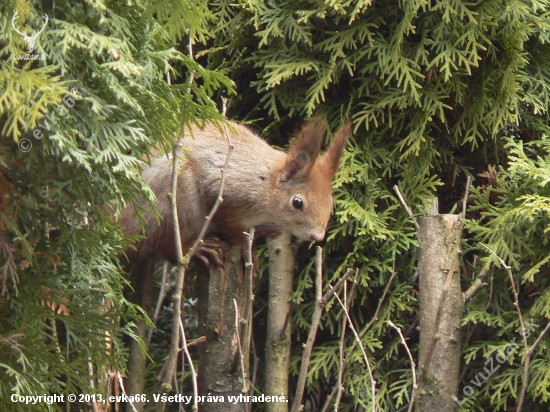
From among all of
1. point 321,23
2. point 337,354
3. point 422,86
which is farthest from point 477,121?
point 337,354

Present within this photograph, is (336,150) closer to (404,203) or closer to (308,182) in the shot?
(308,182)

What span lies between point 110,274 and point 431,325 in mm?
1460

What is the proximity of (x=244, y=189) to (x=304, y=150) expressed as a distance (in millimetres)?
382

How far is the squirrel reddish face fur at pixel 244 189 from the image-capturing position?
371cm

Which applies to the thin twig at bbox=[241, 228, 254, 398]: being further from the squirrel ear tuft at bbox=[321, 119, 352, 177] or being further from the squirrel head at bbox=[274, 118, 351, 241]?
the squirrel ear tuft at bbox=[321, 119, 352, 177]

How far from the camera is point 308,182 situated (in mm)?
3816

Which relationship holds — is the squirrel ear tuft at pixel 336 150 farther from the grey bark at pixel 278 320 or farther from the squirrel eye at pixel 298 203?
the grey bark at pixel 278 320

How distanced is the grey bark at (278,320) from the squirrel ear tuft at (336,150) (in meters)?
0.37

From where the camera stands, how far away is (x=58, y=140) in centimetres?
193

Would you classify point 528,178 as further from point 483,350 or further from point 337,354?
point 337,354
